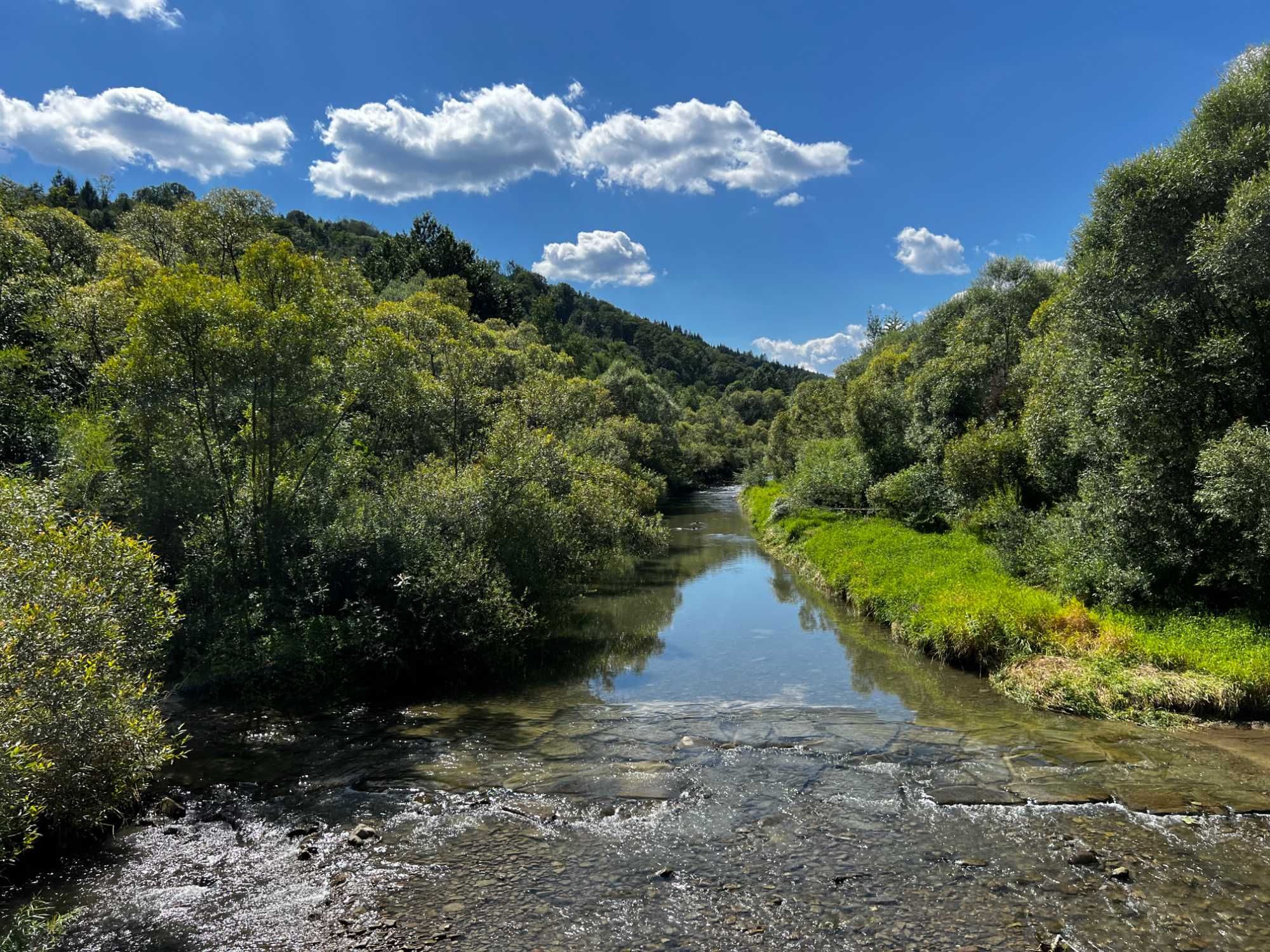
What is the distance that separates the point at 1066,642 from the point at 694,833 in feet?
41.9

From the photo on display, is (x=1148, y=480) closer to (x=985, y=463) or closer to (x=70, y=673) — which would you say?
(x=985, y=463)

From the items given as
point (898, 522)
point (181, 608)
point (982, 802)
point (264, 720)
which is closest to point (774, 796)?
point (982, 802)

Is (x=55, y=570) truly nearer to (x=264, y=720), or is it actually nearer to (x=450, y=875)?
(x=264, y=720)

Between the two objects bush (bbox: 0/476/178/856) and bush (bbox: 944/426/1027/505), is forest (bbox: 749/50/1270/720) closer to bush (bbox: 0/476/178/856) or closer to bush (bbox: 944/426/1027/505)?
bush (bbox: 944/426/1027/505)

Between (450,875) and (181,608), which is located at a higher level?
(181,608)

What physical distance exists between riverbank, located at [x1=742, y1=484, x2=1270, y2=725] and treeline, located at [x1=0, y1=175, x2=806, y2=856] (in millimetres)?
12499

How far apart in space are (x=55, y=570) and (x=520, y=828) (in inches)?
353

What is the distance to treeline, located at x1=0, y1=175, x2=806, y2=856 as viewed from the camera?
1041cm

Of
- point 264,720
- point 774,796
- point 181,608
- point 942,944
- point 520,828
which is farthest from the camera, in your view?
point 181,608

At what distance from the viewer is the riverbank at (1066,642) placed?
1526cm

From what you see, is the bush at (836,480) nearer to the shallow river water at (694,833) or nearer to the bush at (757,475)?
the bush at (757,475)

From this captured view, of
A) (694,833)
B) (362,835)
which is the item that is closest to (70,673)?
(362,835)

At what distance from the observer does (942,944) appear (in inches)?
347

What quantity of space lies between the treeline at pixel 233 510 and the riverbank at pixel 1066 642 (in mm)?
12499
